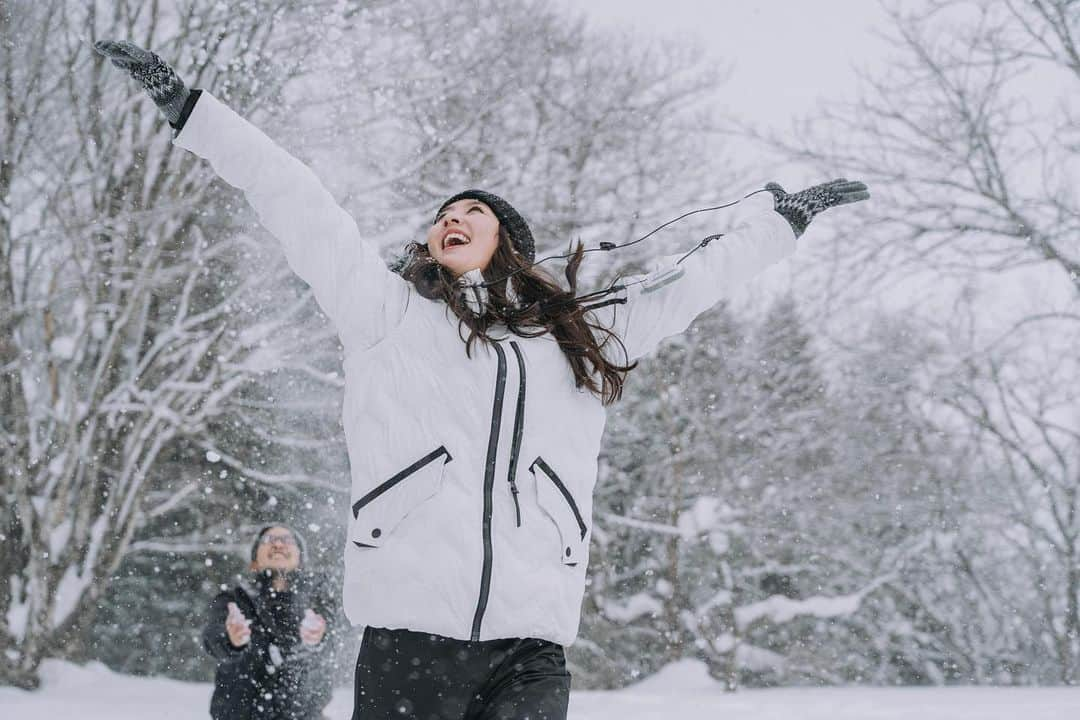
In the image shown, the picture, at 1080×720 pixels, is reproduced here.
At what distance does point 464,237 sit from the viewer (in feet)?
6.19

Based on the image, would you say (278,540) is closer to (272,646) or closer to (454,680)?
(272,646)

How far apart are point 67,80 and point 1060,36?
876cm

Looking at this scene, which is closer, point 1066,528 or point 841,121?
point 841,121

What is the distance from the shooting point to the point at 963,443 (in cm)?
1327

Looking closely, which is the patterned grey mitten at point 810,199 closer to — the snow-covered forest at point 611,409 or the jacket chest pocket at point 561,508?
the jacket chest pocket at point 561,508

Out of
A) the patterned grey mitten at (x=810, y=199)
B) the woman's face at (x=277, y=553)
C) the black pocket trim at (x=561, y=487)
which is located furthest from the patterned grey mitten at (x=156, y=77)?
the woman's face at (x=277, y=553)

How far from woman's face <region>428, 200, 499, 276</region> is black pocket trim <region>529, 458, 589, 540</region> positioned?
1.61 ft

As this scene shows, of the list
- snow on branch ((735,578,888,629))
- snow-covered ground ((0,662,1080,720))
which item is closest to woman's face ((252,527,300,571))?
snow-covered ground ((0,662,1080,720))

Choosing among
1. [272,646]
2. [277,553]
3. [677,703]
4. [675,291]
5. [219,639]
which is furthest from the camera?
[677,703]

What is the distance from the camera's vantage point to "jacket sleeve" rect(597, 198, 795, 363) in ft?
6.02

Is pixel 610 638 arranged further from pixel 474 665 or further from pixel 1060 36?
pixel 474 665

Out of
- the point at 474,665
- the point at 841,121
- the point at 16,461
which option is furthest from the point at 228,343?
the point at 474,665

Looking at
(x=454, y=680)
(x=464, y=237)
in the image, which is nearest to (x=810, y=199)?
(x=464, y=237)

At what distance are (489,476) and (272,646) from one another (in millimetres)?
2718
